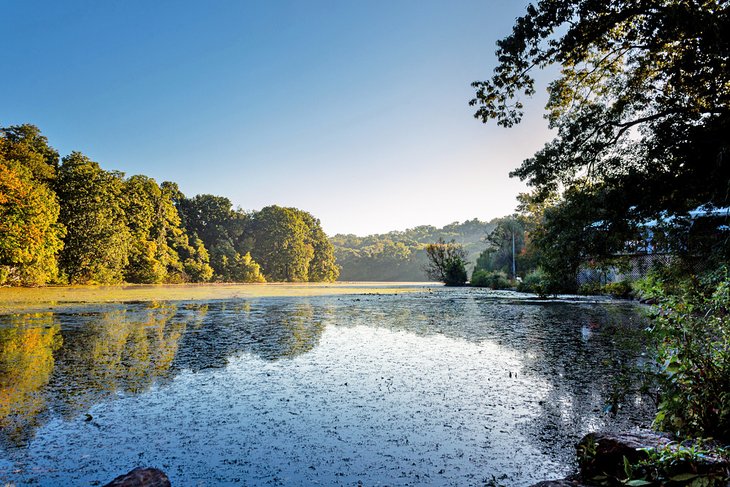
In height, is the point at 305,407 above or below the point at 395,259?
below

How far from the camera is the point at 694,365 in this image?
2.73m

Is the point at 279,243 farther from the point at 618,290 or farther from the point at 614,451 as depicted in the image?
the point at 614,451

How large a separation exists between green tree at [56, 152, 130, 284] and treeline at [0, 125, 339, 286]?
7 cm

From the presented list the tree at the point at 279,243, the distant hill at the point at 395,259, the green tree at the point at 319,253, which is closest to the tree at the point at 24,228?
the tree at the point at 279,243

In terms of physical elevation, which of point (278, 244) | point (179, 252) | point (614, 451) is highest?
point (278, 244)

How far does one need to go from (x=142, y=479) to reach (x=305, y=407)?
71.5 inches

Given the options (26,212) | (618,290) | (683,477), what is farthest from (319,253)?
(683,477)

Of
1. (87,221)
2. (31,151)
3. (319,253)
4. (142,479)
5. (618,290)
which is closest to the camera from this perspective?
(142,479)

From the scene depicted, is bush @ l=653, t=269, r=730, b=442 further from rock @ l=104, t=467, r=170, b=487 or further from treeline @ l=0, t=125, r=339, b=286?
treeline @ l=0, t=125, r=339, b=286

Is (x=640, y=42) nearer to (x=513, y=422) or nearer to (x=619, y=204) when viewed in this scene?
(x=619, y=204)

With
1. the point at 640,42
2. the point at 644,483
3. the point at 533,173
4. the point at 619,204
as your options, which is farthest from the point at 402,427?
the point at 640,42

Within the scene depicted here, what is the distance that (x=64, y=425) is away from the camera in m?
3.26

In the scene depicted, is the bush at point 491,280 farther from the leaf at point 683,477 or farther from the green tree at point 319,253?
the green tree at point 319,253

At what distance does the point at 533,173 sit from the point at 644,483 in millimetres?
7649
